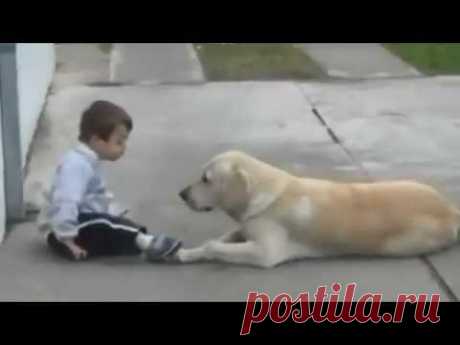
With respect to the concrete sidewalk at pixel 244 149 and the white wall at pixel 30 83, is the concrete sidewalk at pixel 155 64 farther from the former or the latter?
the white wall at pixel 30 83

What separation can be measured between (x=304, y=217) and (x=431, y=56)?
7.10 metres

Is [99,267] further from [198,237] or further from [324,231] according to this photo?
[324,231]

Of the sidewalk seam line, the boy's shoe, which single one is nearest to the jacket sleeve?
the boy's shoe

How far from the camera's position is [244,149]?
25.0 feet

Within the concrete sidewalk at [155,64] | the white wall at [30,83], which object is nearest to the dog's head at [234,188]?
the white wall at [30,83]

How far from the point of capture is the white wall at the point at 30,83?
7406mm

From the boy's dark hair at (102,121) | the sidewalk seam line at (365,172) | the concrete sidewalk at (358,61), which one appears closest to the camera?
the sidewalk seam line at (365,172)

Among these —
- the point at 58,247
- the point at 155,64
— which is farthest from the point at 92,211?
the point at 155,64

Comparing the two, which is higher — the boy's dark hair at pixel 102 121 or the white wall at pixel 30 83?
the boy's dark hair at pixel 102 121

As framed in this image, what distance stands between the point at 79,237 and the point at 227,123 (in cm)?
335

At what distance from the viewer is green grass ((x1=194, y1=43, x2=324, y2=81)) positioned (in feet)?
35.0

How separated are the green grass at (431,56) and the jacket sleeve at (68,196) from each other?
6245 millimetres

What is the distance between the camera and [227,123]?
8.45 m

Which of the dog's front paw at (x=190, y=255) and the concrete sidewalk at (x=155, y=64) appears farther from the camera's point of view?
the concrete sidewalk at (x=155, y=64)
